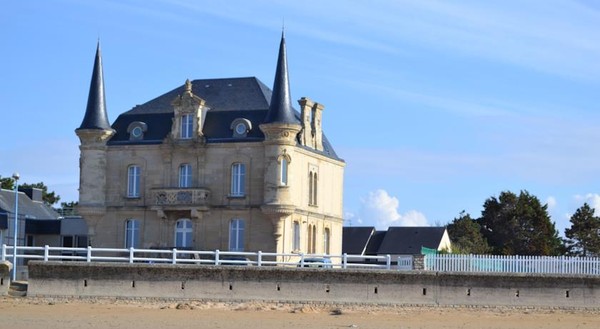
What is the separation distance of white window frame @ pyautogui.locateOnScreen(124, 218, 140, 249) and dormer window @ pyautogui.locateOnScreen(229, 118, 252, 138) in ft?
19.7

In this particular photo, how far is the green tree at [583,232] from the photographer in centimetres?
8094

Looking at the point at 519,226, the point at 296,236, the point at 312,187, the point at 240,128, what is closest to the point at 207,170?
the point at 240,128

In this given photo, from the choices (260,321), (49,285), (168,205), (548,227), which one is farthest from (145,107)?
(548,227)

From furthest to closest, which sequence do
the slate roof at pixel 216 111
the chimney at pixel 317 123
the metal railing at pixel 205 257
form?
the chimney at pixel 317 123
the slate roof at pixel 216 111
the metal railing at pixel 205 257

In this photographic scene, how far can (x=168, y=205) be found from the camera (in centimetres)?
5512

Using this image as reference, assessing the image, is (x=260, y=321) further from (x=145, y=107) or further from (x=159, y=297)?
(x=145, y=107)

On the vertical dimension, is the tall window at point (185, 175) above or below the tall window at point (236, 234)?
above

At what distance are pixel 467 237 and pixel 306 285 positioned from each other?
1644 inches

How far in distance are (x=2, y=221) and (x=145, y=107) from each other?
856cm

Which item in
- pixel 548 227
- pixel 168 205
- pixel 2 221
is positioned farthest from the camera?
pixel 548 227

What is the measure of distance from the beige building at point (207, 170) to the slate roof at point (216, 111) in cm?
5

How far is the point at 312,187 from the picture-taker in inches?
2267

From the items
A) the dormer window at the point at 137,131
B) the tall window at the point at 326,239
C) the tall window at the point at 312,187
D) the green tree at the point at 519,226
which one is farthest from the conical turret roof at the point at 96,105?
the green tree at the point at 519,226

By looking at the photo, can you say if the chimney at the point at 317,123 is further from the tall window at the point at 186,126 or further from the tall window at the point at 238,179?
the tall window at the point at 186,126
